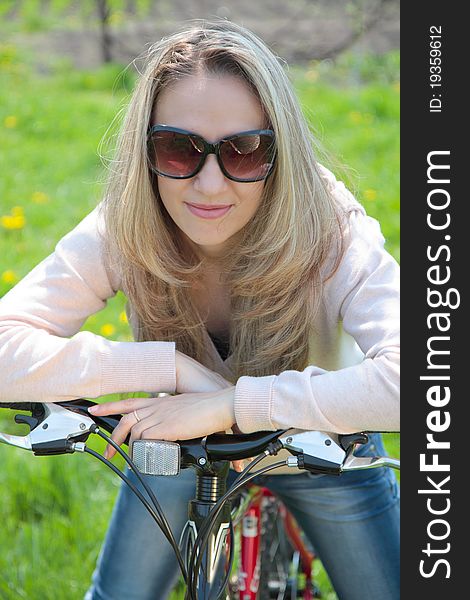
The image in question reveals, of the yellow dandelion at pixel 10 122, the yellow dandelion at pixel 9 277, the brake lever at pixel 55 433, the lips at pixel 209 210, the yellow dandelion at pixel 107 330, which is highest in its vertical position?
the yellow dandelion at pixel 10 122

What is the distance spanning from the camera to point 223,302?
2.29m

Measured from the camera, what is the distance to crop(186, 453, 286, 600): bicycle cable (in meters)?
1.67

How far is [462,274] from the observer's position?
66.4 inches

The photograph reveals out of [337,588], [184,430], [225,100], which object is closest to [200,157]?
[225,100]

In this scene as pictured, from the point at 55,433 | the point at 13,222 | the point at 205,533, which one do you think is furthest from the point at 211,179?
the point at 13,222

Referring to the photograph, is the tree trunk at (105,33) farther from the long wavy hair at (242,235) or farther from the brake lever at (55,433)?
the brake lever at (55,433)

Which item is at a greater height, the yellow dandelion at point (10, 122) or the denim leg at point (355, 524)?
the yellow dandelion at point (10, 122)

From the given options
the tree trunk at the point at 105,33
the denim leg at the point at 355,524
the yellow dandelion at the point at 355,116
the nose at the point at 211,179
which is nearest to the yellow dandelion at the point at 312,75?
the yellow dandelion at the point at 355,116

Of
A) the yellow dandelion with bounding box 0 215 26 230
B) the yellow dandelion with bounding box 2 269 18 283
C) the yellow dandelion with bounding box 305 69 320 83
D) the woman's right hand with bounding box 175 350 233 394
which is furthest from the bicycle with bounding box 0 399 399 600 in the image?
the yellow dandelion with bounding box 305 69 320 83

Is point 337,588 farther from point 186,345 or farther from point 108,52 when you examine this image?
point 108,52

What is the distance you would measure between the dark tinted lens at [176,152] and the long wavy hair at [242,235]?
0.09m

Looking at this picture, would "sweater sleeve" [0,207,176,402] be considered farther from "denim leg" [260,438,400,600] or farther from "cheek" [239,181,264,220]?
"denim leg" [260,438,400,600]

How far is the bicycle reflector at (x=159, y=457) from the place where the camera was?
1684mm

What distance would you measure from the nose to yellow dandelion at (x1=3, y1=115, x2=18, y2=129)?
4.76 metres
